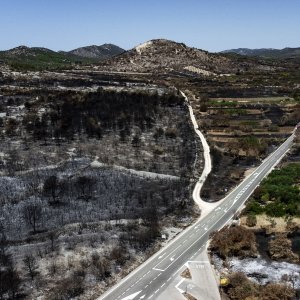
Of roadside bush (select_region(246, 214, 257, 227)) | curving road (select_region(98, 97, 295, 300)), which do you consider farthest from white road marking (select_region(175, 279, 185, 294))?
roadside bush (select_region(246, 214, 257, 227))

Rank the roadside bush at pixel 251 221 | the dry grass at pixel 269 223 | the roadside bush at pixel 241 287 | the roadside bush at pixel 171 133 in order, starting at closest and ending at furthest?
the roadside bush at pixel 241 287 → the dry grass at pixel 269 223 → the roadside bush at pixel 251 221 → the roadside bush at pixel 171 133

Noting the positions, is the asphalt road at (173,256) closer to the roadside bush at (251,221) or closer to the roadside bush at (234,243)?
the roadside bush at (234,243)

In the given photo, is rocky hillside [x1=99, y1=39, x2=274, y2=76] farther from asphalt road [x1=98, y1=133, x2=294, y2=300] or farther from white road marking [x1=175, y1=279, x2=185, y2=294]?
white road marking [x1=175, y1=279, x2=185, y2=294]

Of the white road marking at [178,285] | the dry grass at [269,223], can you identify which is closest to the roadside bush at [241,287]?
the white road marking at [178,285]

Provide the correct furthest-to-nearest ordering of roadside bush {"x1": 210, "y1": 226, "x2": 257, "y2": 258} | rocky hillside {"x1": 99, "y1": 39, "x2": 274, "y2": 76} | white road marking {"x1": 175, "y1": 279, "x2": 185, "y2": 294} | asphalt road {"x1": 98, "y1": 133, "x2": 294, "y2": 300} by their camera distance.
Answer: rocky hillside {"x1": 99, "y1": 39, "x2": 274, "y2": 76}, roadside bush {"x1": 210, "y1": 226, "x2": 257, "y2": 258}, asphalt road {"x1": 98, "y1": 133, "x2": 294, "y2": 300}, white road marking {"x1": 175, "y1": 279, "x2": 185, "y2": 294}

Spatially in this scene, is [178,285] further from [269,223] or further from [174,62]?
[174,62]

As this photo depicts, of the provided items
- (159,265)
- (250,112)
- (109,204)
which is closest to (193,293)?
(159,265)

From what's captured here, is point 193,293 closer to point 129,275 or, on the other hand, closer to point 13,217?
point 129,275

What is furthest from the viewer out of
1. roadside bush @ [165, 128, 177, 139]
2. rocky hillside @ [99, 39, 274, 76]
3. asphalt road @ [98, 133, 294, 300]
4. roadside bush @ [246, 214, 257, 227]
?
rocky hillside @ [99, 39, 274, 76]

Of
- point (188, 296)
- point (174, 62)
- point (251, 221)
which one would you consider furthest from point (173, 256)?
point (174, 62)
